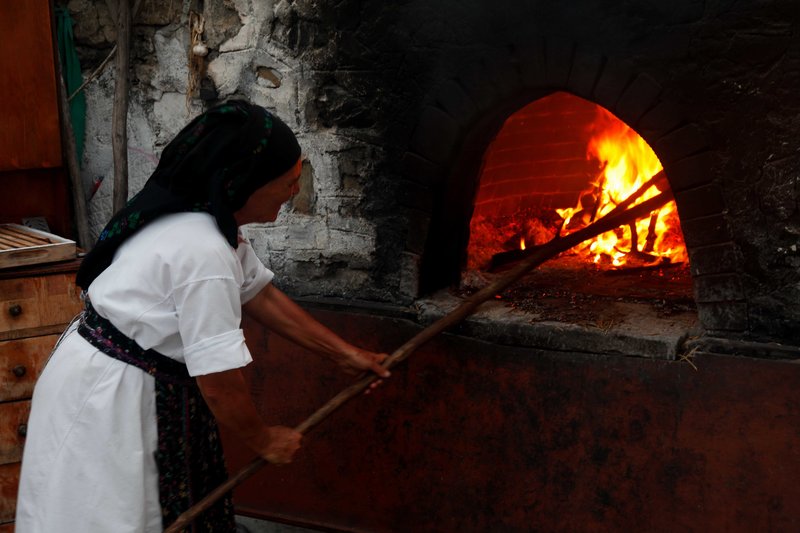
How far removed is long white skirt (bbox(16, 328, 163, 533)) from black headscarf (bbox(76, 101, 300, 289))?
1.19ft

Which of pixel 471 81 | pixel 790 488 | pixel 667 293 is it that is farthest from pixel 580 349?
pixel 471 81

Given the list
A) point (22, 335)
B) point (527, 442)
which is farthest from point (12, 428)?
point (527, 442)

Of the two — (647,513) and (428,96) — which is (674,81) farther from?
(647,513)

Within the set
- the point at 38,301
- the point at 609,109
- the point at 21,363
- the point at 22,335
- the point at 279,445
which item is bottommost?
the point at 279,445

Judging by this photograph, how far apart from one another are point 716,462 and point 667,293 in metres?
0.70

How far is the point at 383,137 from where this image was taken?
326cm

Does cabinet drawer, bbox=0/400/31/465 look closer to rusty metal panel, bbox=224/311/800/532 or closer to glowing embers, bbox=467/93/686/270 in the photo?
rusty metal panel, bbox=224/311/800/532

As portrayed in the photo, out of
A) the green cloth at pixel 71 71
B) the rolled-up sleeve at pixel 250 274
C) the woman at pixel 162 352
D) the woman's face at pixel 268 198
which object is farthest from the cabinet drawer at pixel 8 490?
the woman's face at pixel 268 198

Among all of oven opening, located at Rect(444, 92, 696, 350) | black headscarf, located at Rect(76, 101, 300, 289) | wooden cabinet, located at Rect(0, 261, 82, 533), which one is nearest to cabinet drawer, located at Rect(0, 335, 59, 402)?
wooden cabinet, located at Rect(0, 261, 82, 533)

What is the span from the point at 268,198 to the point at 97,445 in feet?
2.59

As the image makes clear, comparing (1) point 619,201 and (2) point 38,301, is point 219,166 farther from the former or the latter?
(1) point 619,201

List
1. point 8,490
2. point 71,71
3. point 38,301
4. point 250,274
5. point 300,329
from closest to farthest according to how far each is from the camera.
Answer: point 250,274
point 300,329
point 38,301
point 8,490
point 71,71

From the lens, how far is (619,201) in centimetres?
374

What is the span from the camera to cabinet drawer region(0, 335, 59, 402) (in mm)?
3525
